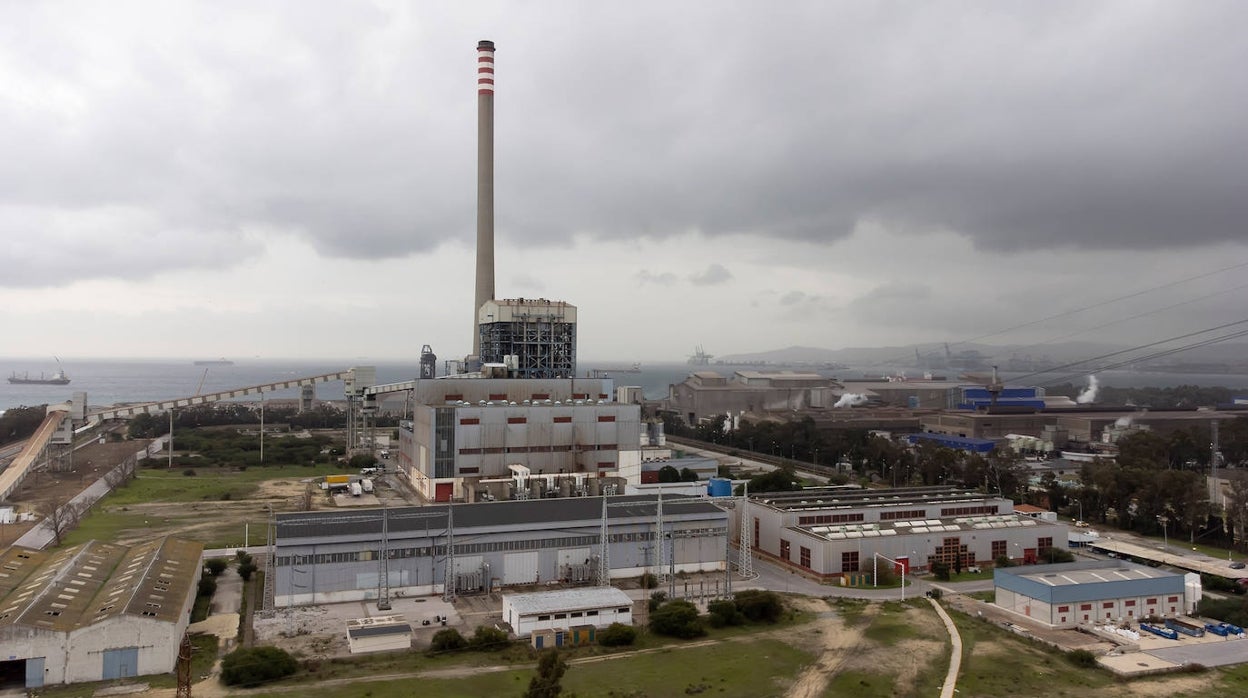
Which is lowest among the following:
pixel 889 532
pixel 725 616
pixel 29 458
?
pixel 725 616

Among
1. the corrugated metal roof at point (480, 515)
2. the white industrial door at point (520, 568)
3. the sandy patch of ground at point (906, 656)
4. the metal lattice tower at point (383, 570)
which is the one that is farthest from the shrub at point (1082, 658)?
the metal lattice tower at point (383, 570)

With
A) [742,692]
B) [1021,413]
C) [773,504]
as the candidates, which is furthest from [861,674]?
[1021,413]

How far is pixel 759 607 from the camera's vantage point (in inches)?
862

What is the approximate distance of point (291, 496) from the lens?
4159cm

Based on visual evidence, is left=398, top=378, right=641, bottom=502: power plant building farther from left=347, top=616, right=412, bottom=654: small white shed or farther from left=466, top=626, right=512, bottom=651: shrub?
left=347, top=616, right=412, bottom=654: small white shed

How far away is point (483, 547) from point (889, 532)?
13.6 metres

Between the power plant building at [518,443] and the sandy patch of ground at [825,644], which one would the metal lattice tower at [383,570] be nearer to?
the power plant building at [518,443]

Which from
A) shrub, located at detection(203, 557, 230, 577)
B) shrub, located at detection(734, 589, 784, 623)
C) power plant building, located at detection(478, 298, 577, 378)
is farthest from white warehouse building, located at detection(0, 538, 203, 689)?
power plant building, located at detection(478, 298, 577, 378)

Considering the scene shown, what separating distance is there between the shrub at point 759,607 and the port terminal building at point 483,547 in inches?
162

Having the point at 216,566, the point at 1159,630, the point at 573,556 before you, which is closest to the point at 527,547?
the point at 573,556

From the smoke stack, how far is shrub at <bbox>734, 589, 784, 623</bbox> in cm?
3359

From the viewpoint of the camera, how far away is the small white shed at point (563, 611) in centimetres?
2050

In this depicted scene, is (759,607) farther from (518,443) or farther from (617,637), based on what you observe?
(518,443)

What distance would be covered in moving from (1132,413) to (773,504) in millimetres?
55839
